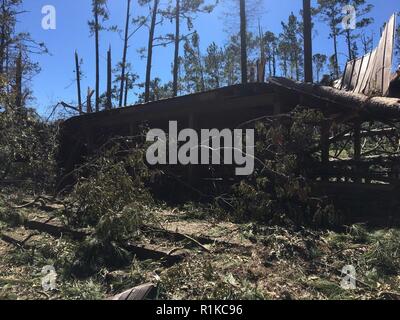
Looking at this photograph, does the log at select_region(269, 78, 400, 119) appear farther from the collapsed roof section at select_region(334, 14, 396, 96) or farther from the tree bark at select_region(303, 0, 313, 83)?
the tree bark at select_region(303, 0, 313, 83)

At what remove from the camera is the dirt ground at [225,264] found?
5289 millimetres

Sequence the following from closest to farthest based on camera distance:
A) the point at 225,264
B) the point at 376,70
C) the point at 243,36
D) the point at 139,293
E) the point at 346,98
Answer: the point at 139,293 < the point at 225,264 < the point at 346,98 < the point at 376,70 < the point at 243,36

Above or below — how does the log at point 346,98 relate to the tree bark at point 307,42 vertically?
below

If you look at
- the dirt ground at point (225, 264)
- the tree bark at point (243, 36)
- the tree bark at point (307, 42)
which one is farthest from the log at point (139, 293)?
the tree bark at point (243, 36)

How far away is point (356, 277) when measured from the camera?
5.59 metres

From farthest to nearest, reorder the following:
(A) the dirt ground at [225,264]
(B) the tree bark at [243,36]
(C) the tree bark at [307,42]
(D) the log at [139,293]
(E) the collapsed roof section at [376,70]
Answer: (B) the tree bark at [243,36]
(C) the tree bark at [307,42]
(E) the collapsed roof section at [376,70]
(A) the dirt ground at [225,264]
(D) the log at [139,293]

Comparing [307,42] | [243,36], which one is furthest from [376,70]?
[243,36]

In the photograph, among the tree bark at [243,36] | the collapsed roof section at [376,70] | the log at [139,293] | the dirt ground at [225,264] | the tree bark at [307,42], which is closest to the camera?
the log at [139,293]

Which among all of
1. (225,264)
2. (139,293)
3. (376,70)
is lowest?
(139,293)

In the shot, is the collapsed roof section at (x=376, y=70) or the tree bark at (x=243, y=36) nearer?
the collapsed roof section at (x=376, y=70)

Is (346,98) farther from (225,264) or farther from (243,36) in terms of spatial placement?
(243,36)

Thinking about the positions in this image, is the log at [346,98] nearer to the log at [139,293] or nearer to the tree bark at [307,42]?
the log at [139,293]

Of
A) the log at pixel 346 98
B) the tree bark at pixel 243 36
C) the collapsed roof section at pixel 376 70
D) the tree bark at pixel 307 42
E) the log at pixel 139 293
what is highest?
the tree bark at pixel 243 36

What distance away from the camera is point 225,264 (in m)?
6.01
